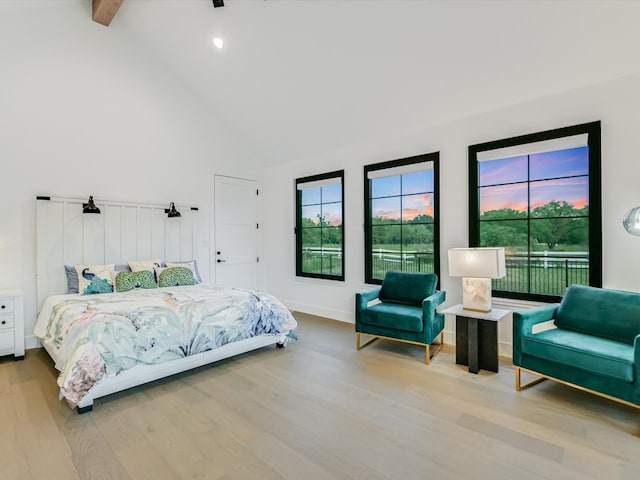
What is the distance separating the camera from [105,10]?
4.20m

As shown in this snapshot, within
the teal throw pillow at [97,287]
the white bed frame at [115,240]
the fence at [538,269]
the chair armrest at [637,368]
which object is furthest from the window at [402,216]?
the teal throw pillow at [97,287]

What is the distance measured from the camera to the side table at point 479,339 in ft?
10.5

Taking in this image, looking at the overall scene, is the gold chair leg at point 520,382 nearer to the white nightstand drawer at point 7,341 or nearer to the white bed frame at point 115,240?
the white bed frame at point 115,240

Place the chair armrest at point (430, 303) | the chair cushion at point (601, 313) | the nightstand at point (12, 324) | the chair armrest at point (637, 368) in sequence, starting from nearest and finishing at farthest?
the chair armrest at point (637, 368) → the chair cushion at point (601, 313) → the chair armrest at point (430, 303) → the nightstand at point (12, 324)

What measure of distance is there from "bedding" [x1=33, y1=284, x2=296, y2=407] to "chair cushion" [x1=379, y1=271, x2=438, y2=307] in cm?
118

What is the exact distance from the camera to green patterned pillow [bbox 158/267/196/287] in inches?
171

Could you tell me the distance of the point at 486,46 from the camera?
3156 millimetres

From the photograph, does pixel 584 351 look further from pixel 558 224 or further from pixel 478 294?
pixel 558 224

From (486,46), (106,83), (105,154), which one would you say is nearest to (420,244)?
(486,46)

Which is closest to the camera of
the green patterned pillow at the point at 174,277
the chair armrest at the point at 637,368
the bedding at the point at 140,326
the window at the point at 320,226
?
the chair armrest at the point at 637,368

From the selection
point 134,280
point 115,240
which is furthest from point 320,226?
point 115,240

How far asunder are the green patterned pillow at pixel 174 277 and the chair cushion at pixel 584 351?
3713 mm

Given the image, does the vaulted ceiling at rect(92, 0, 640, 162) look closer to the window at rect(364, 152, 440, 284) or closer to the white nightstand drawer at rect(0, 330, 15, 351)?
the window at rect(364, 152, 440, 284)

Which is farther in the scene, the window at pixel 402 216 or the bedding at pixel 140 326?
the window at pixel 402 216
